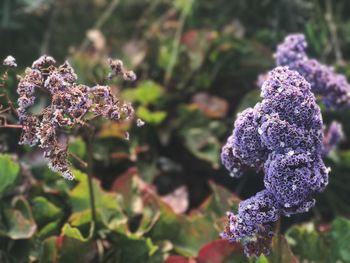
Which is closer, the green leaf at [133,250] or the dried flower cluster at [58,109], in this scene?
the dried flower cluster at [58,109]

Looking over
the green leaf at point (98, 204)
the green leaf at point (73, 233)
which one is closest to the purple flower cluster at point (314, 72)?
the green leaf at point (98, 204)

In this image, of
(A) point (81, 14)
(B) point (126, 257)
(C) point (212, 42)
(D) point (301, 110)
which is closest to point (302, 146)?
(D) point (301, 110)

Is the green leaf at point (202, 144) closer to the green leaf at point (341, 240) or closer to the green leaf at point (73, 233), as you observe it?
the green leaf at point (341, 240)

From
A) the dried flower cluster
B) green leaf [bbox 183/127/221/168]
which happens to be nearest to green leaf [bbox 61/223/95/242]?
→ the dried flower cluster

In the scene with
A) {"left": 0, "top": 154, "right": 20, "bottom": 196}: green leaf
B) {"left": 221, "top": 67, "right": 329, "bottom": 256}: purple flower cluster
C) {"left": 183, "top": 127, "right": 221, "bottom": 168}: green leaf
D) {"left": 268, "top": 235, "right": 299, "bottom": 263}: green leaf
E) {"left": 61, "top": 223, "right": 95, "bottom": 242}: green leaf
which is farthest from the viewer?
{"left": 183, "top": 127, "right": 221, "bottom": 168}: green leaf

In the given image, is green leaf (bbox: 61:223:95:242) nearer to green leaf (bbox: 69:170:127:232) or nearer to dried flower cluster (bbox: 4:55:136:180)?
green leaf (bbox: 69:170:127:232)

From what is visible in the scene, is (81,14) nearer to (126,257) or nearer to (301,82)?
(126,257)

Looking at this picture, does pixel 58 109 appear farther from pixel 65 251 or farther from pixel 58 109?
pixel 65 251
